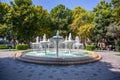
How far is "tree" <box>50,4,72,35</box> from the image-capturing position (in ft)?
120

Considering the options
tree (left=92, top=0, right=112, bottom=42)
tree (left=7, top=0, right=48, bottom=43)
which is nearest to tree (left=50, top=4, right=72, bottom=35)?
tree (left=7, top=0, right=48, bottom=43)

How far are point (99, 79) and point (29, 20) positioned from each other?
22.8m

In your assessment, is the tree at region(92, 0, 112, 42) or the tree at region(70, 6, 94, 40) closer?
the tree at region(92, 0, 112, 42)

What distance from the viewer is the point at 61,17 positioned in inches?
1543

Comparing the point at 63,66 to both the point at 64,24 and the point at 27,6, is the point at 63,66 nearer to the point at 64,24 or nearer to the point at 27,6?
the point at 27,6

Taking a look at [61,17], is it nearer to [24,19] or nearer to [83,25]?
[83,25]

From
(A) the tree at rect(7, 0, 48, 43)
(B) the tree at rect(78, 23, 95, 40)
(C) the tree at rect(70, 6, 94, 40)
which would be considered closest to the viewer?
(A) the tree at rect(7, 0, 48, 43)

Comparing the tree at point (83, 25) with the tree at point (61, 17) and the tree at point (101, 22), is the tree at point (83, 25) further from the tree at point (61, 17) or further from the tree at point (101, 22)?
the tree at point (61, 17)

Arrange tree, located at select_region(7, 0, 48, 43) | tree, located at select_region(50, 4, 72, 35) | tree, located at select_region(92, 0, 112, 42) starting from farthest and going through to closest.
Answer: tree, located at select_region(50, 4, 72, 35), tree, located at select_region(7, 0, 48, 43), tree, located at select_region(92, 0, 112, 42)

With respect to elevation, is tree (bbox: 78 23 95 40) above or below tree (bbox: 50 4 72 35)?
below

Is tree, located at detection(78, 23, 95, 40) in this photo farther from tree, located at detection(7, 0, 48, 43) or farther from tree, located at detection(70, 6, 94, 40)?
tree, located at detection(7, 0, 48, 43)

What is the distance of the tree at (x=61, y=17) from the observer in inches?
1438

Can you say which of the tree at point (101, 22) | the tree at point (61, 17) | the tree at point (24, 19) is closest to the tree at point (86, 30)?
the tree at point (101, 22)

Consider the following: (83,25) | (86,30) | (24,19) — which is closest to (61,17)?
(83,25)
